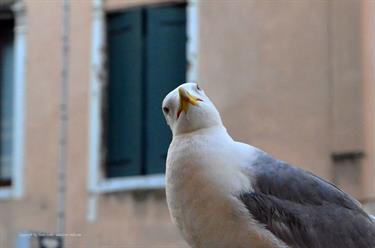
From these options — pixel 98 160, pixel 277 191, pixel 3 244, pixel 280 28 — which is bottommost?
pixel 3 244

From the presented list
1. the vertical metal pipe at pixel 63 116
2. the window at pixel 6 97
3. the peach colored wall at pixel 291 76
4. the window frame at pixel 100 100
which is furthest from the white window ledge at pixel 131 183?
the window at pixel 6 97

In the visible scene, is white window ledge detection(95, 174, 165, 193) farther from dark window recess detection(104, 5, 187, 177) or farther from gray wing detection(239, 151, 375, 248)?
gray wing detection(239, 151, 375, 248)

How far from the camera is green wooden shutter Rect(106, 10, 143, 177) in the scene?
582 cm

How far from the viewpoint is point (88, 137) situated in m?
5.91

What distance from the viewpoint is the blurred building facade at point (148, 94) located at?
204 inches

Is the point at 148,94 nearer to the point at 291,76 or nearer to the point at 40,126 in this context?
the point at 40,126

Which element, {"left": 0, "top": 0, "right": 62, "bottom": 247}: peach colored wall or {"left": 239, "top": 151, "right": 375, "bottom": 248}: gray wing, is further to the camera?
{"left": 0, "top": 0, "right": 62, "bottom": 247}: peach colored wall

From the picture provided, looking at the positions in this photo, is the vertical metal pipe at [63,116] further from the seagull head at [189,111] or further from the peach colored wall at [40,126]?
the seagull head at [189,111]

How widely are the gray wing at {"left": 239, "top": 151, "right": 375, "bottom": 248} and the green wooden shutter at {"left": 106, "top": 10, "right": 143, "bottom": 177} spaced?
413cm

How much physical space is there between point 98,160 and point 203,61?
840 mm

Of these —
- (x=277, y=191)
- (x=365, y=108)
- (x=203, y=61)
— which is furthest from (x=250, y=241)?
(x=203, y=61)

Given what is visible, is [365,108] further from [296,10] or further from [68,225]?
[68,225]

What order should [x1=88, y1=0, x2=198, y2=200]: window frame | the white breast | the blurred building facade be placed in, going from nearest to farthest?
the white breast, the blurred building facade, [x1=88, y1=0, x2=198, y2=200]: window frame

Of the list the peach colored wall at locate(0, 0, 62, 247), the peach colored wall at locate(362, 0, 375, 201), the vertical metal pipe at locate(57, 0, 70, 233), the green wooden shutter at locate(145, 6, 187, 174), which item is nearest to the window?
the peach colored wall at locate(0, 0, 62, 247)
